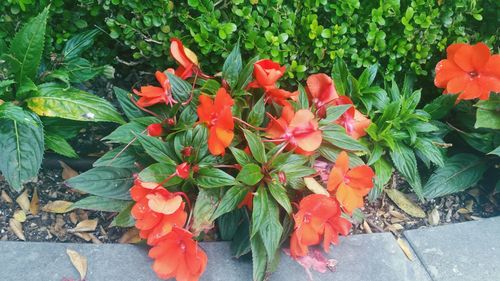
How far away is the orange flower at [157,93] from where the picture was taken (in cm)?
241

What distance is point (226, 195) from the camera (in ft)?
7.47

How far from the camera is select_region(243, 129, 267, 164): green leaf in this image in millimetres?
2283

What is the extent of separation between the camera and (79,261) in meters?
2.38

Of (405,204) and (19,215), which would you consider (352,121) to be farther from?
(19,215)

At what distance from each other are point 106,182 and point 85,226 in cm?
32

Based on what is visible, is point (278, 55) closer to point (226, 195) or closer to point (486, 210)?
point (226, 195)

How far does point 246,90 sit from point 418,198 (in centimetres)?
111

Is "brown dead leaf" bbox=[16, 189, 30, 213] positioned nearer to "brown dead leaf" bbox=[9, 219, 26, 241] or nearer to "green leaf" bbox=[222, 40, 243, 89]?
"brown dead leaf" bbox=[9, 219, 26, 241]

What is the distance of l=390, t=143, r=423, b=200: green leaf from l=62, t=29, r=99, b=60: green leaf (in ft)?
5.05

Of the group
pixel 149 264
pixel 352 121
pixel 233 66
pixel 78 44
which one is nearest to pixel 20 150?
pixel 78 44

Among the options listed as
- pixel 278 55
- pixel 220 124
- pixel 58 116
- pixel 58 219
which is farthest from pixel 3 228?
pixel 278 55

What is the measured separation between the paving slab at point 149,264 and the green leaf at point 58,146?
414mm

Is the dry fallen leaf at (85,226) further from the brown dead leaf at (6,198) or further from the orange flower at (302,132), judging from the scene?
the orange flower at (302,132)

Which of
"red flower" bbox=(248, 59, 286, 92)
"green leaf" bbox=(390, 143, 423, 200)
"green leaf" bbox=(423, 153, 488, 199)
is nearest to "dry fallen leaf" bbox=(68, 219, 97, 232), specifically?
"red flower" bbox=(248, 59, 286, 92)
